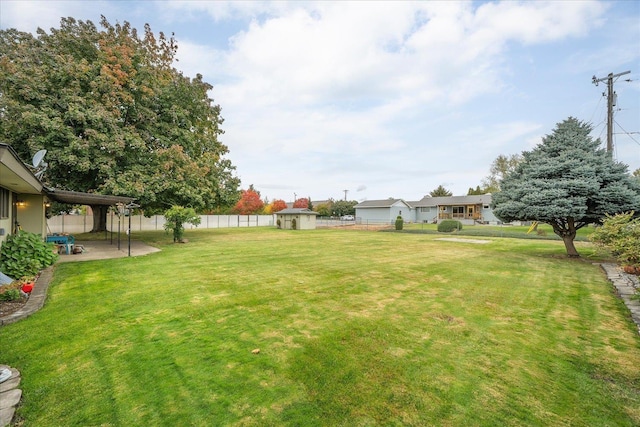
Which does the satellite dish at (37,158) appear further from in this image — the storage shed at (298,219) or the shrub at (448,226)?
the shrub at (448,226)

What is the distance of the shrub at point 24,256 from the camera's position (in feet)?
21.9

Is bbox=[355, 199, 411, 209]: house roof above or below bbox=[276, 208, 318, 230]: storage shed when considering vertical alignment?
above

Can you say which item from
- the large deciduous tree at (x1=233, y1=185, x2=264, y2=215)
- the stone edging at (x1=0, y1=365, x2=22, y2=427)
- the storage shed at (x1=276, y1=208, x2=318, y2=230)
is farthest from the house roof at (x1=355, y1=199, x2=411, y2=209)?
the stone edging at (x1=0, y1=365, x2=22, y2=427)

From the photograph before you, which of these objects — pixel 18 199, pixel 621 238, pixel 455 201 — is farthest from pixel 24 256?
pixel 455 201

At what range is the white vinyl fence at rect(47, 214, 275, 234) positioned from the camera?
23422 millimetres

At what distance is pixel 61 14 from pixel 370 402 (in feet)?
73.1

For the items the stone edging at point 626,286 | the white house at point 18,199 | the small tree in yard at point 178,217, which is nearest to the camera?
the stone edging at point 626,286

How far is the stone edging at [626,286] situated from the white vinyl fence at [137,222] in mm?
20918

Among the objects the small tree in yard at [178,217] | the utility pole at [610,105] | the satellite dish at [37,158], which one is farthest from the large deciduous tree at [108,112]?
the utility pole at [610,105]

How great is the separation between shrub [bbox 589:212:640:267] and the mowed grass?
1537 millimetres

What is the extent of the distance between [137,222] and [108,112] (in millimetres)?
16295

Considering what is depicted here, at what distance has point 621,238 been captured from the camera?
7742 mm

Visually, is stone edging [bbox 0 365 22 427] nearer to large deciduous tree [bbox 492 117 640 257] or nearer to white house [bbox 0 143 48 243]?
white house [bbox 0 143 48 243]

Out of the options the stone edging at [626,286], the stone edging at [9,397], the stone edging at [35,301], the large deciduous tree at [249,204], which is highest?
the large deciduous tree at [249,204]
